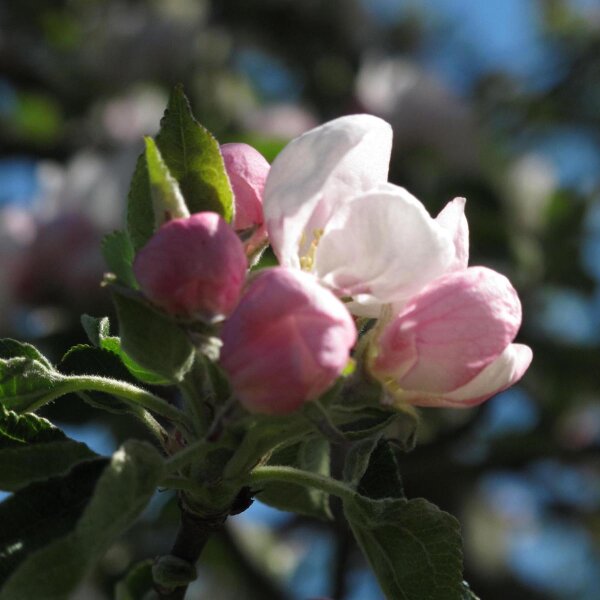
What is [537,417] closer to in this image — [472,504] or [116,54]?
[472,504]

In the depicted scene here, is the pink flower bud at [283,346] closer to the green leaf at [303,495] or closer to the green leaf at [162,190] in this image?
the green leaf at [162,190]

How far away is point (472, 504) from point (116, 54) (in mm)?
2373

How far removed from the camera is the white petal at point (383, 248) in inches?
26.8

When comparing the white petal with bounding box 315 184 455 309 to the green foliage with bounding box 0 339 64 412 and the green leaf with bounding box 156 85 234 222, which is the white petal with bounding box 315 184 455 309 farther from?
the green foliage with bounding box 0 339 64 412

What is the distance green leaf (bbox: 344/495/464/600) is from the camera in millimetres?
709

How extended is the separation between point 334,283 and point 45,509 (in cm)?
22

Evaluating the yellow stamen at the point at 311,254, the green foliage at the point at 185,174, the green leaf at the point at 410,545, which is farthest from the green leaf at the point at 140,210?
the green leaf at the point at 410,545

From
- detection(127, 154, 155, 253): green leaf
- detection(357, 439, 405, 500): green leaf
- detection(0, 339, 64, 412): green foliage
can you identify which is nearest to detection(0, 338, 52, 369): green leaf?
detection(0, 339, 64, 412): green foliage

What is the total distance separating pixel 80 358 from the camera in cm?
82

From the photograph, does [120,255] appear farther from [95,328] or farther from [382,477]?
[382,477]

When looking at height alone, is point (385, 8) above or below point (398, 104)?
below

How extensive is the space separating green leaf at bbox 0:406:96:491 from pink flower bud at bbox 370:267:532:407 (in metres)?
0.20

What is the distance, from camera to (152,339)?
2.18 ft

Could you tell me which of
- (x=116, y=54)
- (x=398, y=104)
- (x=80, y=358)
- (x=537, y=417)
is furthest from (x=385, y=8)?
(x=80, y=358)
